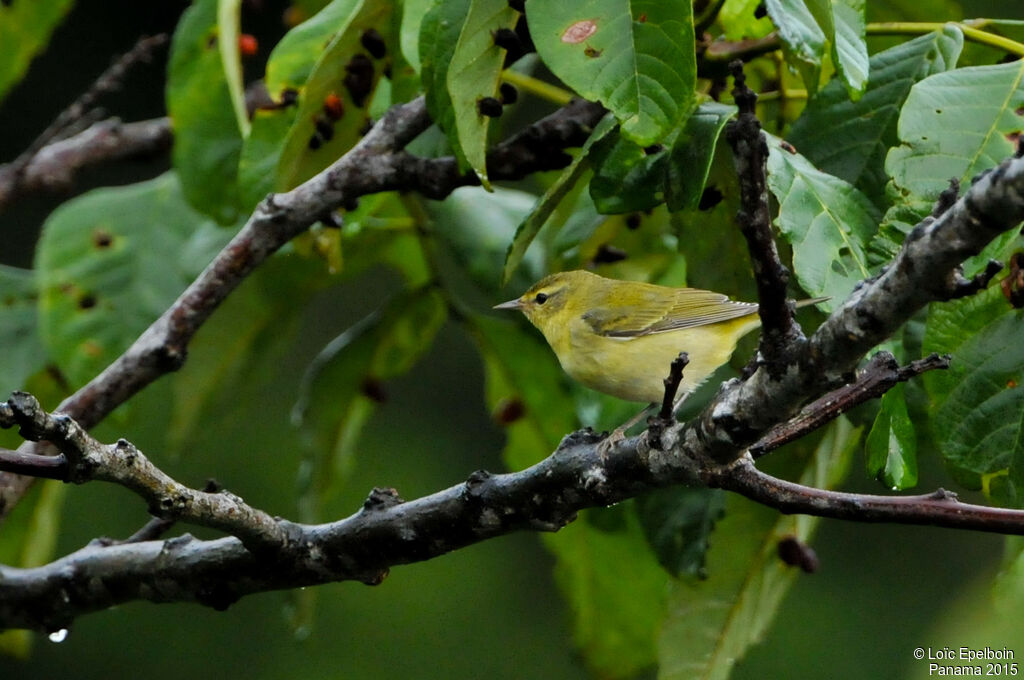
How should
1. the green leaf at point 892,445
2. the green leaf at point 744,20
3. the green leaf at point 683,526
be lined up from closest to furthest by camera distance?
1. the green leaf at point 892,445
2. the green leaf at point 744,20
3. the green leaf at point 683,526

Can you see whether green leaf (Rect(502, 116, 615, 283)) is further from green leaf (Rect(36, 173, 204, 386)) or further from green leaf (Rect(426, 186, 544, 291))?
green leaf (Rect(36, 173, 204, 386))

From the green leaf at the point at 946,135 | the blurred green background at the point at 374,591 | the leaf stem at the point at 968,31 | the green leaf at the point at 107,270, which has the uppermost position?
the green leaf at the point at 946,135

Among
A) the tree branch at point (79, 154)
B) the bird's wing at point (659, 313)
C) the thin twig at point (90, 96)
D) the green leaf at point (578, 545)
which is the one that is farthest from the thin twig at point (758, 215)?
→ the tree branch at point (79, 154)

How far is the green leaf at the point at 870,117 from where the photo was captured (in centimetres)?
230

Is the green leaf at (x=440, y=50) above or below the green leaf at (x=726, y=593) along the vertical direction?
above

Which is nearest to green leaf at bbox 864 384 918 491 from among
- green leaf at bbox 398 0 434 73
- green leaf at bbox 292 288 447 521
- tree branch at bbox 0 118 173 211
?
green leaf at bbox 398 0 434 73

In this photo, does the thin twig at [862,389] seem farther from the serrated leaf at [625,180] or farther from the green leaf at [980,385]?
the serrated leaf at [625,180]

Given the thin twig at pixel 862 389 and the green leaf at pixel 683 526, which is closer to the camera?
the thin twig at pixel 862 389

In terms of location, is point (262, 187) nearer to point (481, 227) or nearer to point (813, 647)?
point (481, 227)

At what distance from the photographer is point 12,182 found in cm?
387

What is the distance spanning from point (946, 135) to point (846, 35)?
25 centimetres

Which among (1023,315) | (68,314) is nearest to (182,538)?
(68,314)

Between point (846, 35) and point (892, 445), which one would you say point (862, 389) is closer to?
point (892, 445)

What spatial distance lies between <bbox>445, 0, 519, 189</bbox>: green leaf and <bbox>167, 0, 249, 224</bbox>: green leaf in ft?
3.33
